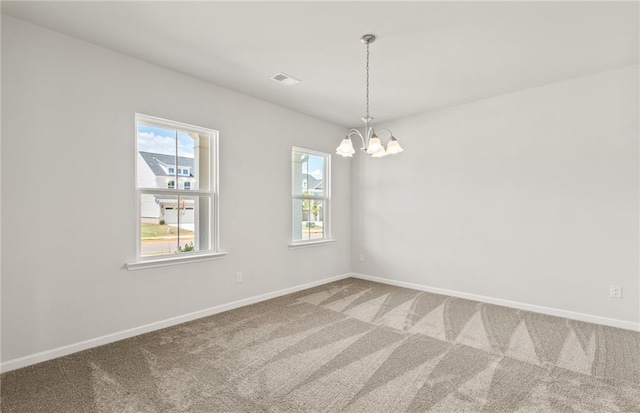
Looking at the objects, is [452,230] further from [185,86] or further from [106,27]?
[106,27]

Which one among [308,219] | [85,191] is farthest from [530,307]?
[85,191]

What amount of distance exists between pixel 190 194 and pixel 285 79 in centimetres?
167

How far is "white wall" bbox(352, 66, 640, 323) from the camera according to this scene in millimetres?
3275

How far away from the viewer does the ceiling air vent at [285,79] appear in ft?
11.2

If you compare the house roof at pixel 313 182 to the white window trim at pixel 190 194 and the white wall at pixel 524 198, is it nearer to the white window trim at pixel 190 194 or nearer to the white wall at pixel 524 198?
the white wall at pixel 524 198

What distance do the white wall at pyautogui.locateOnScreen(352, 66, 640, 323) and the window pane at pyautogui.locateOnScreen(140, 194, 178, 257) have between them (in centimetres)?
317

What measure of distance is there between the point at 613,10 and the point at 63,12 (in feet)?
13.3

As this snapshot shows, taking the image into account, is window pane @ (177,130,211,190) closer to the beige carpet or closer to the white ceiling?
the white ceiling

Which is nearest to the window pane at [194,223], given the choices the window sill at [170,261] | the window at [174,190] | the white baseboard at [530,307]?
the window at [174,190]

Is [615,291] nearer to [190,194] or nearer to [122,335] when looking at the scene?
[190,194]

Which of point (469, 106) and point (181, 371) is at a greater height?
point (469, 106)

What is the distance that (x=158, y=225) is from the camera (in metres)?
3.27

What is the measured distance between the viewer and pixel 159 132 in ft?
10.8

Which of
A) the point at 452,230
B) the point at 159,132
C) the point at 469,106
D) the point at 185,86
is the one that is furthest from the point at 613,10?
the point at 159,132
